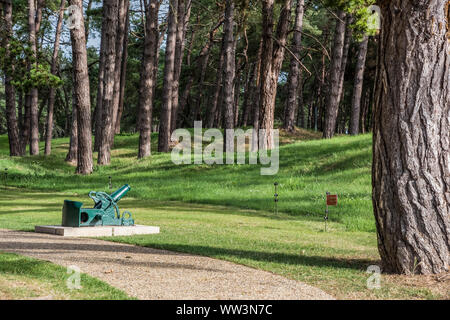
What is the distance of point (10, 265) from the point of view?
286 inches

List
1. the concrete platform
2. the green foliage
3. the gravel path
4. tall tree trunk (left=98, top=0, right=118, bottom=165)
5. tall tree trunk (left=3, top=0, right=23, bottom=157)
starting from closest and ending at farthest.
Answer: the gravel path
the concrete platform
the green foliage
tall tree trunk (left=98, top=0, right=118, bottom=165)
tall tree trunk (left=3, top=0, right=23, bottom=157)

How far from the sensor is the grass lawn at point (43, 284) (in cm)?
575

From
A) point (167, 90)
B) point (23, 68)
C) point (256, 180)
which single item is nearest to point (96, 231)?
point (256, 180)

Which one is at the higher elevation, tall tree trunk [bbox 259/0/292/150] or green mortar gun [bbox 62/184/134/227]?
tall tree trunk [bbox 259/0/292/150]

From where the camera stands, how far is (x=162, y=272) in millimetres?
7410

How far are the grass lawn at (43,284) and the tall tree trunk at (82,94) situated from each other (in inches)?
708

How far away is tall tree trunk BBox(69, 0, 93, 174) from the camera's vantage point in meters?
24.1

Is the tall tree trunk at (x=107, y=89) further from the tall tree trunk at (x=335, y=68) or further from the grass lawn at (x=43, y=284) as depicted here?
the grass lawn at (x=43, y=284)

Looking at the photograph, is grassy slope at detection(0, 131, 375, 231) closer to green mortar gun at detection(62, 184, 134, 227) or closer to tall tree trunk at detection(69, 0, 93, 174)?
tall tree trunk at detection(69, 0, 93, 174)

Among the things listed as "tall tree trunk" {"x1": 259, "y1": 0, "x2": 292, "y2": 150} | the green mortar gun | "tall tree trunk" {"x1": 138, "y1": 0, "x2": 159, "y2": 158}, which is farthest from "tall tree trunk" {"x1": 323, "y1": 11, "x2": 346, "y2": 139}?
the green mortar gun

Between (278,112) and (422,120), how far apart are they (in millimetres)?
64615

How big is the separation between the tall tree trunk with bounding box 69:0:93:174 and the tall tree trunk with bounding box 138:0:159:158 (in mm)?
3784
